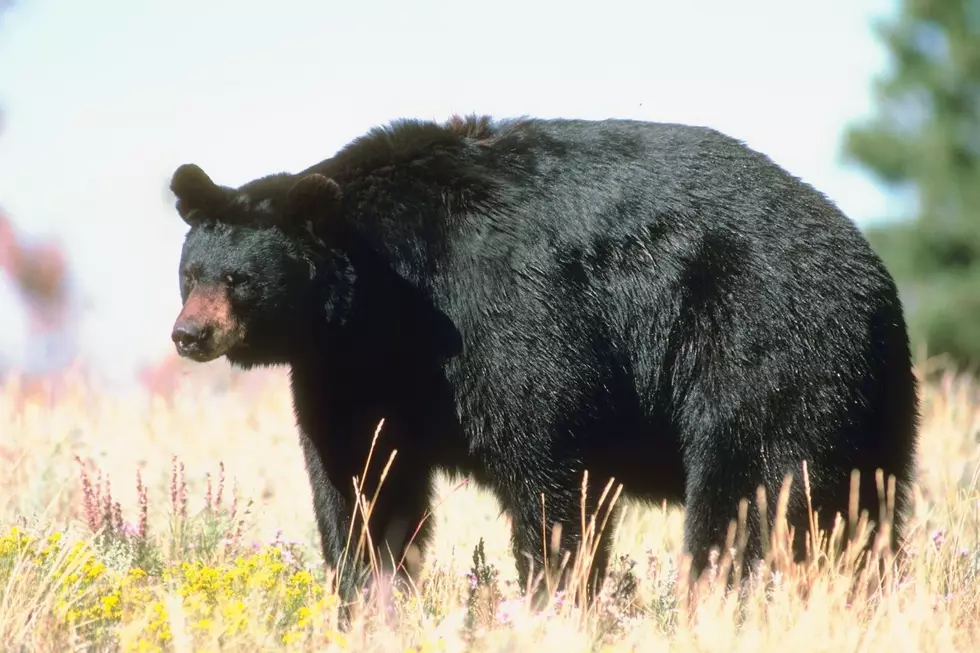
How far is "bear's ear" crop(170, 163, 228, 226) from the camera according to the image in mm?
4242

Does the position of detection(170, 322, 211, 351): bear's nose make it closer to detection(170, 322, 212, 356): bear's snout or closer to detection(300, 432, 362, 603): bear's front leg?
detection(170, 322, 212, 356): bear's snout

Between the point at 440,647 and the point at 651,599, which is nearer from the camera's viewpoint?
the point at 440,647

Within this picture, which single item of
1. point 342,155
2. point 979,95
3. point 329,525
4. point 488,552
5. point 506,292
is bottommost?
point 488,552

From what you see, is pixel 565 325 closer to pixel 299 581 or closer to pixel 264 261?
pixel 264 261

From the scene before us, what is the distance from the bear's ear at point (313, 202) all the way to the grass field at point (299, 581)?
98 centimetres

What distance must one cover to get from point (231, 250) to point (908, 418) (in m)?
2.41

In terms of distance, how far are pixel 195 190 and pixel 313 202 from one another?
1.33 feet

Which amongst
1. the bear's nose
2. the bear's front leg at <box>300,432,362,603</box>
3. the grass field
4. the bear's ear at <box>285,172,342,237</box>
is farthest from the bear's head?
the grass field

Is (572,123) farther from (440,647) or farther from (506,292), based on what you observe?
(440,647)

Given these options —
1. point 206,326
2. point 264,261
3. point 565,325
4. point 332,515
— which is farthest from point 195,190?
point 565,325

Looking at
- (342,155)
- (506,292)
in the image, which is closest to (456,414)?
(506,292)

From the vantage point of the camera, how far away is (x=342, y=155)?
4.54 metres

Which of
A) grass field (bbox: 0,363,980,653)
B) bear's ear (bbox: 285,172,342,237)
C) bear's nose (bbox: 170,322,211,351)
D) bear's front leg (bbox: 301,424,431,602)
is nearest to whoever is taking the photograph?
grass field (bbox: 0,363,980,653)

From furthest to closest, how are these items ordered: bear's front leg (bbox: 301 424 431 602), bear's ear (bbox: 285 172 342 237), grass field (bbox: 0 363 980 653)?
bear's front leg (bbox: 301 424 431 602), bear's ear (bbox: 285 172 342 237), grass field (bbox: 0 363 980 653)
